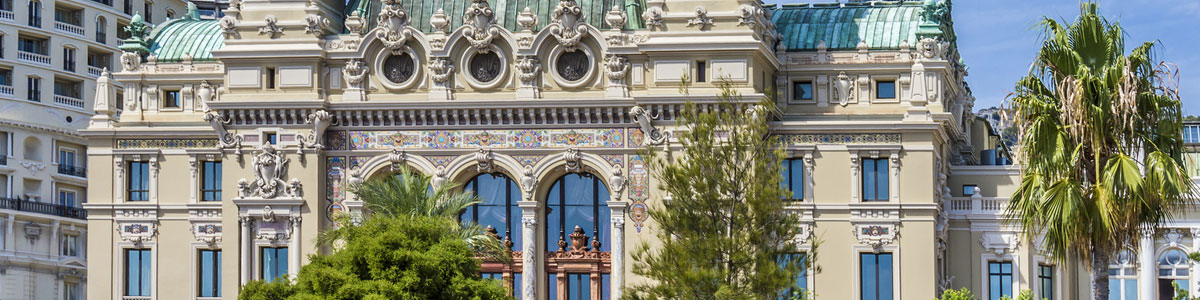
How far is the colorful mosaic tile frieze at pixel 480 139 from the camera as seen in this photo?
243ft

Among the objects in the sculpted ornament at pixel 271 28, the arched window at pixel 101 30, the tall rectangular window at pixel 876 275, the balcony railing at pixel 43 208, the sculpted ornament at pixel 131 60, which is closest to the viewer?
the tall rectangular window at pixel 876 275

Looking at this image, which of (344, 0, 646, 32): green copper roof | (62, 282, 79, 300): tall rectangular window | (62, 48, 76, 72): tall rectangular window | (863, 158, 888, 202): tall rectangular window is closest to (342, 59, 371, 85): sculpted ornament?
(344, 0, 646, 32): green copper roof

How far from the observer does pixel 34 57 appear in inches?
3875

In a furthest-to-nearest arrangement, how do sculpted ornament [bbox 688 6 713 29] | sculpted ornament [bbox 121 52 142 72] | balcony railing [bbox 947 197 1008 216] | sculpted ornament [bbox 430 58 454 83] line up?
sculpted ornament [bbox 121 52 142 72]
balcony railing [bbox 947 197 1008 216]
sculpted ornament [bbox 430 58 454 83]
sculpted ornament [bbox 688 6 713 29]

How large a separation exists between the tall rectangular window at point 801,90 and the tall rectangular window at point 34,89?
38.5m

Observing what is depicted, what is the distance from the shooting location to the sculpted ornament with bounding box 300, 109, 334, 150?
74.9 meters

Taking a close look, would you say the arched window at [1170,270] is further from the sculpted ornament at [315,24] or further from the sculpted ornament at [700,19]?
the sculpted ornament at [315,24]

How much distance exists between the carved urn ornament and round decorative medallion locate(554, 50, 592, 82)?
8.47 m

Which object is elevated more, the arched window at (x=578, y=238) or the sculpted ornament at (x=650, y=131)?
the sculpted ornament at (x=650, y=131)

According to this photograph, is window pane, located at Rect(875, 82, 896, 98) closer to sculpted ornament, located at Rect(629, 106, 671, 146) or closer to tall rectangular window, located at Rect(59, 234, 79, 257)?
sculpted ornament, located at Rect(629, 106, 671, 146)

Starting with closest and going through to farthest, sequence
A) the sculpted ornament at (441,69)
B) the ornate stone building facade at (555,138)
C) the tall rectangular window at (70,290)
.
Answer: the ornate stone building facade at (555,138) → the sculpted ornament at (441,69) → the tall rectangular window at (70,290)

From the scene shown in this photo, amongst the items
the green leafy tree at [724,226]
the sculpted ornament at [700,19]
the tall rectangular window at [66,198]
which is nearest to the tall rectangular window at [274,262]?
the sculpted ornament at [700,19]

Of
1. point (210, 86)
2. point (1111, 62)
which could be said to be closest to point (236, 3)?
point (210, 86)

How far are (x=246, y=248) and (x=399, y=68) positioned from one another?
8.06 metres
